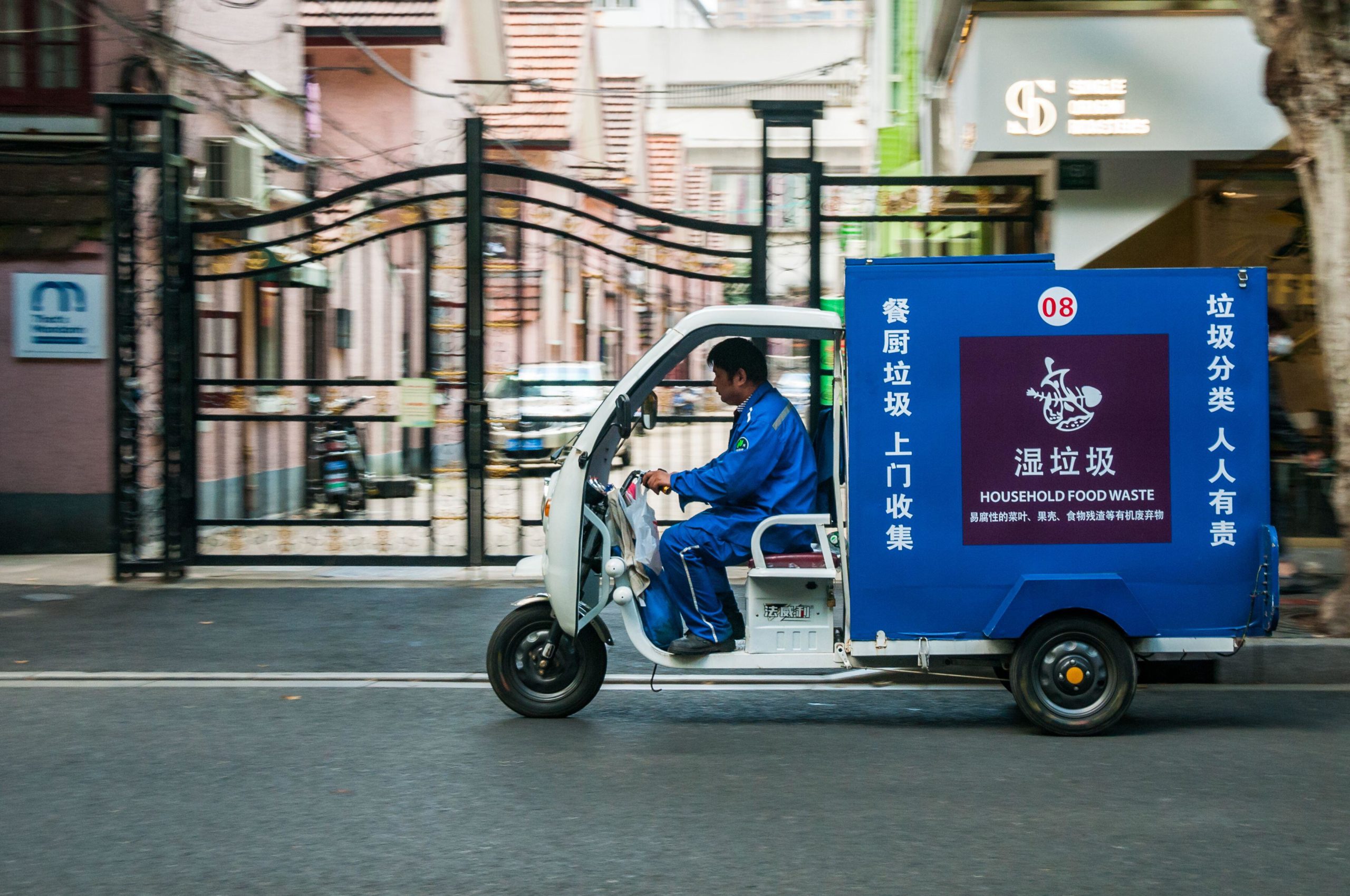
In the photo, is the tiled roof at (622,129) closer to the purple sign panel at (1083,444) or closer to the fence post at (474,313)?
the fence post at (474,313)

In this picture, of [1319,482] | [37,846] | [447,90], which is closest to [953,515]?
[37,846]

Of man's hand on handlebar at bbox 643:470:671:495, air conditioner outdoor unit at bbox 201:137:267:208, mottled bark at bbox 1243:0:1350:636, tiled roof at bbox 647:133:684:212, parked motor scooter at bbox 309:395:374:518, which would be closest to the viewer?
man's hand on handlebar at bbox 643:470:671:495

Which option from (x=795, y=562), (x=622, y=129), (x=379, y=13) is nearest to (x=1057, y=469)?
(x=795, y=562)

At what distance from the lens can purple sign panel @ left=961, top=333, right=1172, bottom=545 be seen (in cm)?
603

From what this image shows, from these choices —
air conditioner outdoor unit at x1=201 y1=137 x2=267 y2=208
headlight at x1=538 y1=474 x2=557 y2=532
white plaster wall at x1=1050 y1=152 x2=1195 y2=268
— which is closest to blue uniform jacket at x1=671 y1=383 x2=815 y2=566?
headlight at x1=538 y1=474 x2=557 y2=532

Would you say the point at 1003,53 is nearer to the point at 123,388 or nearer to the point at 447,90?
the point at 123,388

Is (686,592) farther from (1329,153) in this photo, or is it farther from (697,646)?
(1329,153)

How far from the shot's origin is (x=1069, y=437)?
238 inches

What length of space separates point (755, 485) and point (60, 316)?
8075mm

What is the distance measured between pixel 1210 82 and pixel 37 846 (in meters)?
8.77

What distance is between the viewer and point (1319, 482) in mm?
11297

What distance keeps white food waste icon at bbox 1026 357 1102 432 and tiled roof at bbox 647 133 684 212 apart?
3076cm

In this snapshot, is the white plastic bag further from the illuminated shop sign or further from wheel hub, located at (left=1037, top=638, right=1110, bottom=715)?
the illuminated shop sign

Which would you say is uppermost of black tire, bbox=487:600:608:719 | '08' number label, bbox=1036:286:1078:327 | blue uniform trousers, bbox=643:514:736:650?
'08' number label, bbox=1036:286:1078:327
